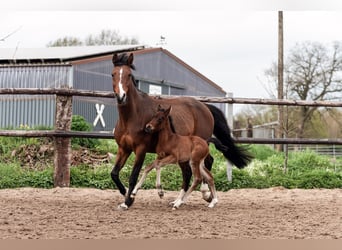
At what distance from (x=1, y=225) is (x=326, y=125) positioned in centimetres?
2600

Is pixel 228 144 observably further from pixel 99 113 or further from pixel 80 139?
pixel 99 113

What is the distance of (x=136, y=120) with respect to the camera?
6512mm

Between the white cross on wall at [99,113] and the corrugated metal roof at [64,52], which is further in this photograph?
the white cross on wall at [99,113]

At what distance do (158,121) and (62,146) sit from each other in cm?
275

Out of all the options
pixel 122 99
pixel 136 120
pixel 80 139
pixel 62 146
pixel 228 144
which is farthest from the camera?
pixel 80 139

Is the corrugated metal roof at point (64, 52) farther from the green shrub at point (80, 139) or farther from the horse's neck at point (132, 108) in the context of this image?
the horse's neck at point (132, 108)

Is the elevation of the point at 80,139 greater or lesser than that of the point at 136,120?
lesser

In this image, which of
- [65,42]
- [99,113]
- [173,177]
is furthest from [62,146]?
[65,42]

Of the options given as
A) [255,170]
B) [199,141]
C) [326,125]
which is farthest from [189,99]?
[326,125]

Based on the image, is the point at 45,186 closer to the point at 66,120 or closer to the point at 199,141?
the point at 66,120

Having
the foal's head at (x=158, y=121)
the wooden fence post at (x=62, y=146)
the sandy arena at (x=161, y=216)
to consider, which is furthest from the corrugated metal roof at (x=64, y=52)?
the foal's head at (x=158, y=121)

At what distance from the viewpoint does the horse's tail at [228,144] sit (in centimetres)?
802

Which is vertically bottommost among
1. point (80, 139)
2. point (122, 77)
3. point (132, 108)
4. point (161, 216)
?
point (161, 216)

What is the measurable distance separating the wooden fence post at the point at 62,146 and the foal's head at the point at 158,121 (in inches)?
103
